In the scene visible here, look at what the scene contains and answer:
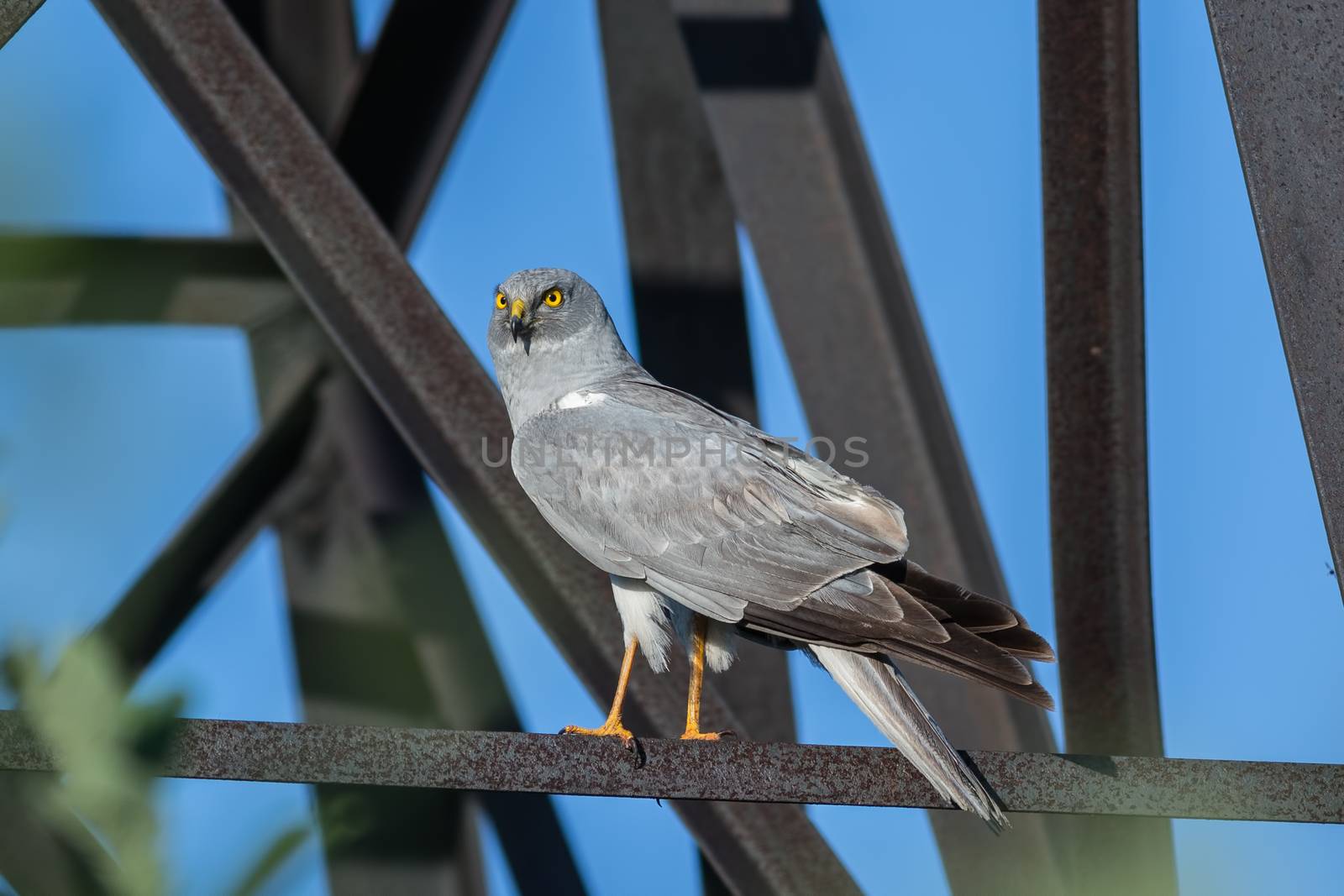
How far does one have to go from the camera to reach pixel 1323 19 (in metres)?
2.44

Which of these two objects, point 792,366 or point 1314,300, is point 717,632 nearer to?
point 792,366

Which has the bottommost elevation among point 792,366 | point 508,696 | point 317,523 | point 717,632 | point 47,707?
point 508,696

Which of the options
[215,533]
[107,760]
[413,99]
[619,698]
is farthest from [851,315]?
[107,760]

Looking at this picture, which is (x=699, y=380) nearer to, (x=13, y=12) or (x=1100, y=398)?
(x=1100, y=398)

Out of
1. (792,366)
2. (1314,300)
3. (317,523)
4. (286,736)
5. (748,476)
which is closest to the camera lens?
(286,736)

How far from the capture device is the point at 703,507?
3098 mm

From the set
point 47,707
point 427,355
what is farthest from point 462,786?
A: point 47,707

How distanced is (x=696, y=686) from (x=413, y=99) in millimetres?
2677

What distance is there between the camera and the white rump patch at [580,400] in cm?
345

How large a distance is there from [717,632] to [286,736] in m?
1.45

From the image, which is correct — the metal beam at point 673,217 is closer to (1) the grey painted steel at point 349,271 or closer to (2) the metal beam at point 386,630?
(2) the metal beam at point 386,630

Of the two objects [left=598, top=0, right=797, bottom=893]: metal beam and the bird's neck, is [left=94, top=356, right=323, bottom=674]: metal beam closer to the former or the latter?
the bird's neck

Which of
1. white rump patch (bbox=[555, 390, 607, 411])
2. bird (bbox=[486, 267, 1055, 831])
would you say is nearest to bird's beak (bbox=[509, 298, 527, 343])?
bird (bbox=[486, 267, 1055, 831])

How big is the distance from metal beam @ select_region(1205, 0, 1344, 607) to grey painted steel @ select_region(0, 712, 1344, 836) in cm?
45
